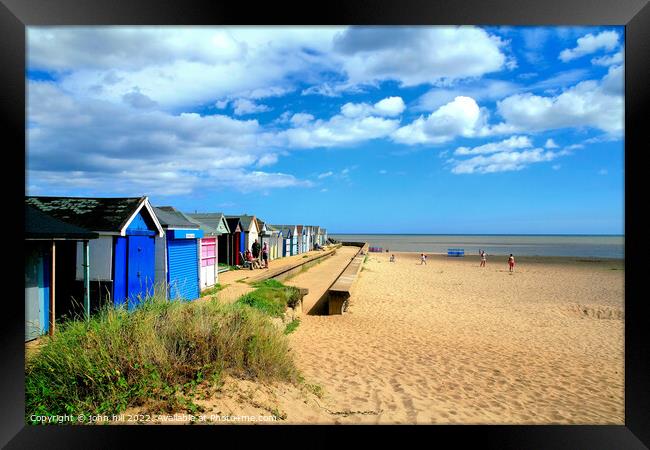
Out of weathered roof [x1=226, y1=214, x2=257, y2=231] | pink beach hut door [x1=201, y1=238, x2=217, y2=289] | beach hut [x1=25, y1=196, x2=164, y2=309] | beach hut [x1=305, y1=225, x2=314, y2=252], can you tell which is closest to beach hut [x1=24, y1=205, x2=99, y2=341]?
beach hut [x1=25, y1=196, x2=164, y2=309]

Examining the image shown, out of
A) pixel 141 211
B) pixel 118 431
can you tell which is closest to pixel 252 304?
pixel 141 211

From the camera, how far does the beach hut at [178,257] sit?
1165 centimetres

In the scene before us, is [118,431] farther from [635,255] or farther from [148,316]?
[635,255]

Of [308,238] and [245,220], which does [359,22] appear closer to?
[245,220]

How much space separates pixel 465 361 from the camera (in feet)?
28.1

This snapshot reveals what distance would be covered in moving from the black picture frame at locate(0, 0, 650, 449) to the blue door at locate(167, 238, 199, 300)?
8.57 metres

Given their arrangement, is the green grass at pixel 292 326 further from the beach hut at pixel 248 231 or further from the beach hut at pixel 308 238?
the beach hut at pixel 308 238

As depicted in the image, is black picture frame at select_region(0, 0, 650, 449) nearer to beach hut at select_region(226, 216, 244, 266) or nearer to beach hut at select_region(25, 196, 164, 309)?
beach hut at select_region(25, 196, 164, 309)

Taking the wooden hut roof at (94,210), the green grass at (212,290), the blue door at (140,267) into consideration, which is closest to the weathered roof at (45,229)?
the wooden hut roof at (94,210)

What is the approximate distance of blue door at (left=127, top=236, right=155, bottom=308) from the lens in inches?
396

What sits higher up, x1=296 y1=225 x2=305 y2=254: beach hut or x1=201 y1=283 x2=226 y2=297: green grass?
x1=296 y1=225 x2=305 y2=254: beach hut

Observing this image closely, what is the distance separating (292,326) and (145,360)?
6966mm

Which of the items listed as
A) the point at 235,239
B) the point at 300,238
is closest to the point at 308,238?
the point at 300,238

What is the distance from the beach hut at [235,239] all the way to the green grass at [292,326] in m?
13.5
